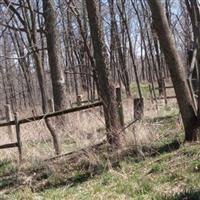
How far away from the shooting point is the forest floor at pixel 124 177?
21.8ft

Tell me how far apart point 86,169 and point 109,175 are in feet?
3.09

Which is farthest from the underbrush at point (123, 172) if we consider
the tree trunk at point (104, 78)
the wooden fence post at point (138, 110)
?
the wooden fence post at point (138, 110)

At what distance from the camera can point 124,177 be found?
7.55 m

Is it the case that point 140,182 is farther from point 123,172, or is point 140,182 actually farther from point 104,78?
point 104,78

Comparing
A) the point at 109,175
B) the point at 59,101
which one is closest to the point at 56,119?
the point at 59,101

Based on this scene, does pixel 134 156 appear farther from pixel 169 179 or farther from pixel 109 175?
pixel 169 179

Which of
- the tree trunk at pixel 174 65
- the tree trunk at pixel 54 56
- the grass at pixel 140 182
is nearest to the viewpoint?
the grass at pixel 140 182

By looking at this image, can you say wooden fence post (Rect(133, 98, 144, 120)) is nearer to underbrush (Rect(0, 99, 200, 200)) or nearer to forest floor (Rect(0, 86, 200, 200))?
underbrush (Rect(0, 99, 200, 200))

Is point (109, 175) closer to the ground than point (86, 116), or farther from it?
closer to the ground

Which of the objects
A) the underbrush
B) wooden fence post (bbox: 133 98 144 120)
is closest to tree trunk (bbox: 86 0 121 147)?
the underbrush

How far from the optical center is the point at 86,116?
11.6m

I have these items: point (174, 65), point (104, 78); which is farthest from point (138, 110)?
point (174, 65)

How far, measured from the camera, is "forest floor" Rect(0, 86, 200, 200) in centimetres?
664

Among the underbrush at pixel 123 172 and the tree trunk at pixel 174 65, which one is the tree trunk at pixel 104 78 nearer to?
the underbrush at pixel 123 172
